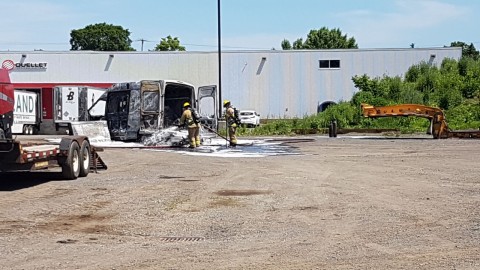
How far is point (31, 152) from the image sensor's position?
14109mm

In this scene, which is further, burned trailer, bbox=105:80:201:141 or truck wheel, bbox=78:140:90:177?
burned trailer, bbox=105:80:201:141

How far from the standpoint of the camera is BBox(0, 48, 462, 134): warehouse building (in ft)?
198

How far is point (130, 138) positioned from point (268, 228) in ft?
60.8

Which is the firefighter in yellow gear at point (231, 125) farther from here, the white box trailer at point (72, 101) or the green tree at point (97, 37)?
the green tree at point (97, 37)

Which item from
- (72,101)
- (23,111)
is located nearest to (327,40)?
(72,101)

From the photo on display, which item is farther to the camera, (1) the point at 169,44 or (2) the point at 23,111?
(1) the point at 169,44

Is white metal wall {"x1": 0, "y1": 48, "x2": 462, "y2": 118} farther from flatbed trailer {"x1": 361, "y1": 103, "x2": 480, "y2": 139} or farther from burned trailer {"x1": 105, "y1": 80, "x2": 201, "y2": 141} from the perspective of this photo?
burned trailer {"x1": 105, "y1": 80, "x2": 201, "y2": 141}

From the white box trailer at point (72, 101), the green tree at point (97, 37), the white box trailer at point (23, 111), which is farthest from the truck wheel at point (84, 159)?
the green tree at point (97, 37)

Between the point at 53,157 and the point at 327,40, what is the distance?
9541 cm

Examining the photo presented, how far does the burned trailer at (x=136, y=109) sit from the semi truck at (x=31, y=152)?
10371mm

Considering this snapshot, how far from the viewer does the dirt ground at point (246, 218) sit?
311 inches

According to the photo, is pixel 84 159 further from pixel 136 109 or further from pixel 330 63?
pixel 330 63

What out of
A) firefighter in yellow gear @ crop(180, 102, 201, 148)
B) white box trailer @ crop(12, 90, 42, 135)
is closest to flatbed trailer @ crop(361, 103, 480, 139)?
firefighter in yellow gear @ crop(180, 102, 201, 148)

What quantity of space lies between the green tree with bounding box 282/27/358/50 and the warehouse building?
4692 centimetres
